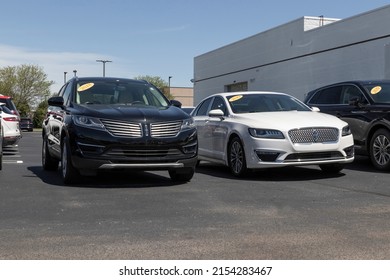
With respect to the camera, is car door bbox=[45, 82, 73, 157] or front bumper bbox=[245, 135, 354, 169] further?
car door bbox=[45, 82, 73, 157]

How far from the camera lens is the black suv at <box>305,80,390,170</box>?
9609 mm

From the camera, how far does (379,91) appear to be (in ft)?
33.9

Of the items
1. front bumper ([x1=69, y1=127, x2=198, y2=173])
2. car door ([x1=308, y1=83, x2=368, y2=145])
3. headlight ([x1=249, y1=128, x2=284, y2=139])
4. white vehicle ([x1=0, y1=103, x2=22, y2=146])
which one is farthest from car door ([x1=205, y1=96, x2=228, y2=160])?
white vehicle ([x1=0, y1=103, x2=22, y2=146])

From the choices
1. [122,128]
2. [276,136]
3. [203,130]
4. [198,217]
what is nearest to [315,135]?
[276,136]

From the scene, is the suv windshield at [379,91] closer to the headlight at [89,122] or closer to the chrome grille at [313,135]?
the chrome grille at [313,135]

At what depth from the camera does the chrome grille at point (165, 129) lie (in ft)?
25.4

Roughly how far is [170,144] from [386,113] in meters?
4.19

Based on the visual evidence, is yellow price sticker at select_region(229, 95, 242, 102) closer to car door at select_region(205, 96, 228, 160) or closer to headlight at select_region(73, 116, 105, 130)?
car door at select_region(205, 96, 228, 160)

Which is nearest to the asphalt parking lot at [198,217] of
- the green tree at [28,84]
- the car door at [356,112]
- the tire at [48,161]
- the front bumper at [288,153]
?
the front bumper at [288,153]

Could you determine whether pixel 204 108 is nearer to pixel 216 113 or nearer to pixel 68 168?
pixel 216 113

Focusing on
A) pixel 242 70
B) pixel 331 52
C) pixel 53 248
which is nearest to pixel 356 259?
pixel 53 248

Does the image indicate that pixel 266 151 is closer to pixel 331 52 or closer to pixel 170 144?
pixel 170 144

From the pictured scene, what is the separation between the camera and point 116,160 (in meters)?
7.60

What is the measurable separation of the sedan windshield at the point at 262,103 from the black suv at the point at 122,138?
1.67 m
